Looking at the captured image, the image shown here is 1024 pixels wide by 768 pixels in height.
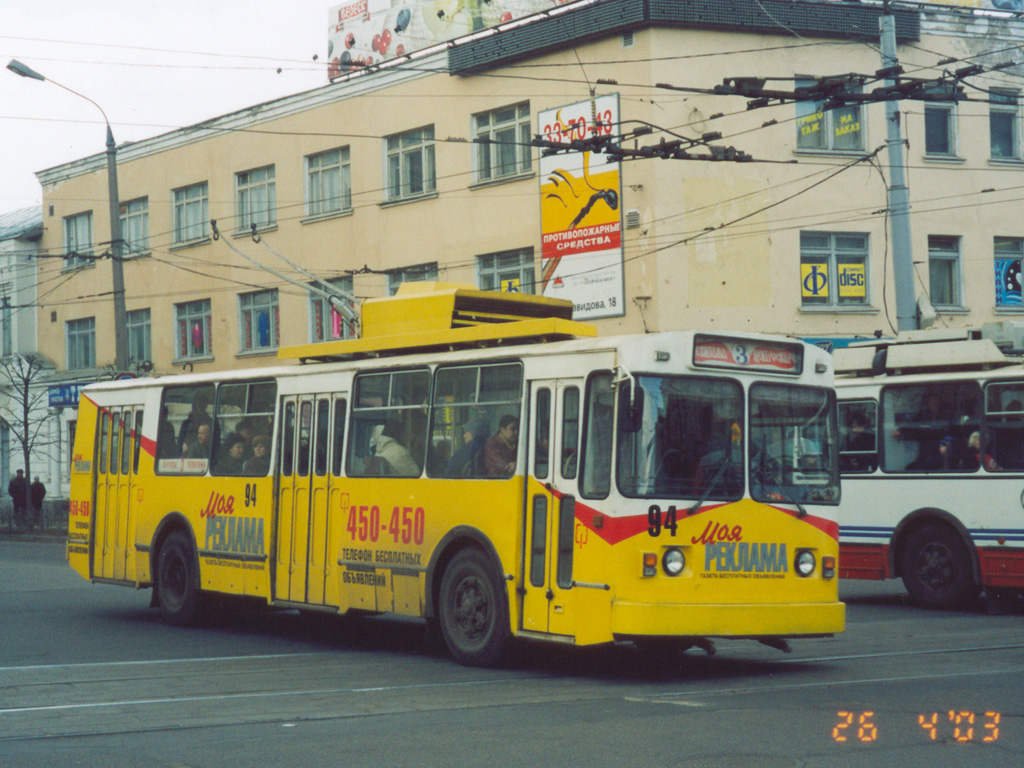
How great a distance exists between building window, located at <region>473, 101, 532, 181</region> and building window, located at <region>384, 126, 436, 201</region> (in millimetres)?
1592

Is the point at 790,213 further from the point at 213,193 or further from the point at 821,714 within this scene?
the point at 821,714

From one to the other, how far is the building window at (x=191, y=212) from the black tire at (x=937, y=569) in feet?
91.3

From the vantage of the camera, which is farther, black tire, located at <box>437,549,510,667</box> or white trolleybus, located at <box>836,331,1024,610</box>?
white trolleybus, located at <box>836,331,1024,610</box>

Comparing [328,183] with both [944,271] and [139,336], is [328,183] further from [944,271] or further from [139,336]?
[944,271]

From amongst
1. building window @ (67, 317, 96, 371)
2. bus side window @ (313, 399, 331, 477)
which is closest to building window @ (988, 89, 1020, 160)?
bus side window @ (313, 399, 331, 477)

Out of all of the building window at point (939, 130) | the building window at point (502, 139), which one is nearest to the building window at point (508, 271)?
the building window at point (502, 139)

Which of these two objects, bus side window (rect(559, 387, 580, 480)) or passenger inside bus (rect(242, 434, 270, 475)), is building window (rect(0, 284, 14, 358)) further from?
bus side window (rect(559, 387, 580, 480))

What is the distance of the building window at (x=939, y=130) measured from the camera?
31.2 metres

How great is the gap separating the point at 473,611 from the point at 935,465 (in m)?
7.35

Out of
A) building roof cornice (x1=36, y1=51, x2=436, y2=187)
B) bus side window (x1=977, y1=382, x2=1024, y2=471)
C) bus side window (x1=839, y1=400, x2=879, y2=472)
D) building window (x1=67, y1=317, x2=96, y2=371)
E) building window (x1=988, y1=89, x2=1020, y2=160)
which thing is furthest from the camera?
building window (x1=67, y1=317, x2=96, y2=371)

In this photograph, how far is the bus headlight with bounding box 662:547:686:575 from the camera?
10.4m

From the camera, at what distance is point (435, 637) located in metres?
12.5

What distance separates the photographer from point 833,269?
2997 cm

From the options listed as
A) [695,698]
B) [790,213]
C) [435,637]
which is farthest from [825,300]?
[695,698]
